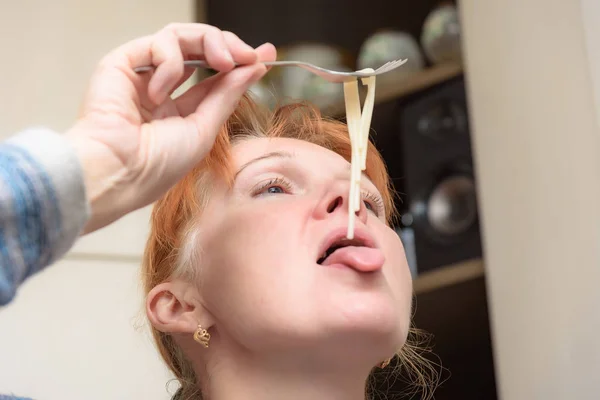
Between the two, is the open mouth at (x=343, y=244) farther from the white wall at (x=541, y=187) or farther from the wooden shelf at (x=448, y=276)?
the wooden shelf at (x=448, y=276)

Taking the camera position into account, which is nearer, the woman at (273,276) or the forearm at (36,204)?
the forearm at (36,204)

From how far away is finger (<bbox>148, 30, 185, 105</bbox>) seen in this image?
2.36ft

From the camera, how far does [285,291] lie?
0.77 meters

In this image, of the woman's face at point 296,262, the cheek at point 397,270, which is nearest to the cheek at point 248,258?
the woman's face at point 296,262

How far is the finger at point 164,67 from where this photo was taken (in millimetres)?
721

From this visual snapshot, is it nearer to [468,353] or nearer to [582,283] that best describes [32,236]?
[582,283]

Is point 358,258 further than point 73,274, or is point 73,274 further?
point 73,274

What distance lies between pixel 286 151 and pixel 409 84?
0.74 metres

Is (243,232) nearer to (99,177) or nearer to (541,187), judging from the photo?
(99,177)

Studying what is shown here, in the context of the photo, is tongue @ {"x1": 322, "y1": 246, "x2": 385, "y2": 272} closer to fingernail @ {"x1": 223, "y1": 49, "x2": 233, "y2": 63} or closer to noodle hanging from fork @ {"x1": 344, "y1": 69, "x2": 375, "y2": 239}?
noodle hanging from fork @ {"x1": 344, "y1": 69, "x2": 375, "y2": 239}

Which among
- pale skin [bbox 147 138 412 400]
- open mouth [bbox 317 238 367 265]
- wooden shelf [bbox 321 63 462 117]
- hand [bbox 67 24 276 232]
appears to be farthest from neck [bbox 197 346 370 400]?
wooden shelf [bbox 321 63 462 117]

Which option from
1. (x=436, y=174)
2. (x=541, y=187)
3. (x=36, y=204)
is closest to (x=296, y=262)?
(x=36, y=204)

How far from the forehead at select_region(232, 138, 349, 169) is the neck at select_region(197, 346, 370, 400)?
8.1 inches

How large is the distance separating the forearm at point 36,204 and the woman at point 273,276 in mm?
228
